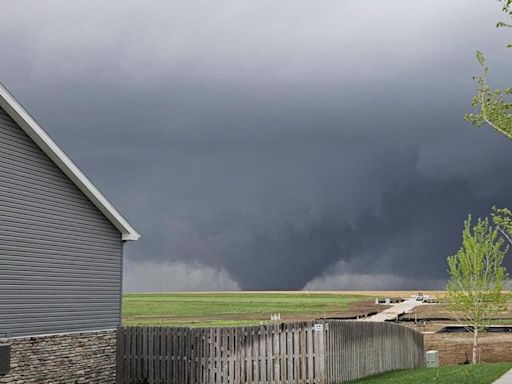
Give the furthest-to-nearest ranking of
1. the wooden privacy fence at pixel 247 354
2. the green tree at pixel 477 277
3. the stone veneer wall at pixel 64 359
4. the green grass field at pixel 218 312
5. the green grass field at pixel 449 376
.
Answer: the green grass field at pixel 218 312 → the green tree at pixel 477 277 → the green grass field at pixel 449 376 → the wooden privacy fence at pixel 247 354 → the stone veneer wall at pixel 64 359

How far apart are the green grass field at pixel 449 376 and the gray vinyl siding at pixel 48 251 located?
803cm

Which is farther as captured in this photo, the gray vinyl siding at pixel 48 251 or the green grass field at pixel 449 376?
the green grass field at pixel 449 376

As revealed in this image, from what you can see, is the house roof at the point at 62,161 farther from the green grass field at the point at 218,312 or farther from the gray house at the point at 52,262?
the green grass field at the point at 218,312

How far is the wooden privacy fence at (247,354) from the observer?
20.3m

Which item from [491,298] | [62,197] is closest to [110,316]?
[62,197]

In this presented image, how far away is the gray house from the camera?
1934 cm

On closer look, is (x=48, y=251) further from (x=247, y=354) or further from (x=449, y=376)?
(x=449, y=376)

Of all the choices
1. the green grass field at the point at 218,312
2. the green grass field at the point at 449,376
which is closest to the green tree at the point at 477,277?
the green grass field at the point at 449,376

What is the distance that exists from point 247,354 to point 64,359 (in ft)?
16.5

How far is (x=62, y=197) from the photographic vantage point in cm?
2181

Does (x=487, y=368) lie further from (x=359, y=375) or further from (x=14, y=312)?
(x=14, y=312)

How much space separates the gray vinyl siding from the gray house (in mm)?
26

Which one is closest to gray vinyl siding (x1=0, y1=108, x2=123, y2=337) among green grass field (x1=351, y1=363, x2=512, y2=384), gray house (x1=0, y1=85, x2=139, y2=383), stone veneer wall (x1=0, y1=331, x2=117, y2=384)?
gray house (x1=0, y1=85, x2=139, y2=383)

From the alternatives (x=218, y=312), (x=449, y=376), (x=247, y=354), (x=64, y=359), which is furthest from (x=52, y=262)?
(x=218, y=312)
